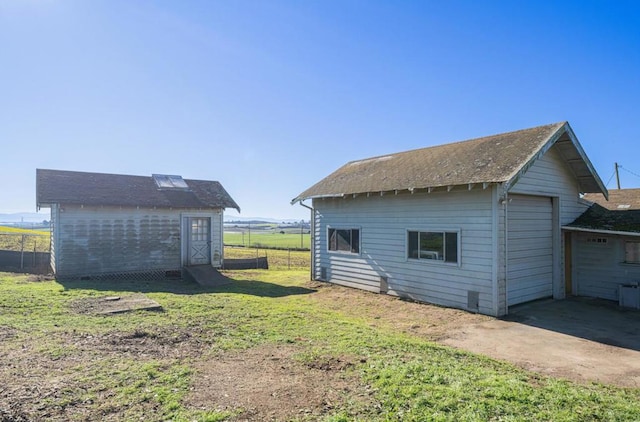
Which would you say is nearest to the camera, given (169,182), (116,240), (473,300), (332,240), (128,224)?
(473,300)

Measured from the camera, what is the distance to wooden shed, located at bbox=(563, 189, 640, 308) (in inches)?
427

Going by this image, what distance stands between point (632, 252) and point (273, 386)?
11.4m

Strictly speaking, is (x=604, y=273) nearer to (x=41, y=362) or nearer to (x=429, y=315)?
(x=429, y=315)

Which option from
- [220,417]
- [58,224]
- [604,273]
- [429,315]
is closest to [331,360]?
[220,417]

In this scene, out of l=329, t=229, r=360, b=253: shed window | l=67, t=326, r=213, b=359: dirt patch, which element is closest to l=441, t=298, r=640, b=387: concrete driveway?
l=67, t=326, r=213, b=359: dirt patch

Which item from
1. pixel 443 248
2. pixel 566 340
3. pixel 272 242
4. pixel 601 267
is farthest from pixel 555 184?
pixel 272 242

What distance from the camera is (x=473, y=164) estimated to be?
10.6m

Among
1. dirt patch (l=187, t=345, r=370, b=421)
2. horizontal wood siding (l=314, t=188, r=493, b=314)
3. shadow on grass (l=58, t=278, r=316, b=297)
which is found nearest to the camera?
dirt patch (l=187, t=345, r=370, b=421)

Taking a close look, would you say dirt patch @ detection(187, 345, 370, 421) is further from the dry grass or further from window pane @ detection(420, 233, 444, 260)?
the dry grass

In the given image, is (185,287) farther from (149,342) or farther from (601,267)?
(601,267)

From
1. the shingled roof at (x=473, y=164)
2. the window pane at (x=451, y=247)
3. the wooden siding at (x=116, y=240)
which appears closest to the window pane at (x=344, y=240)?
the shingled roof at (x=473, y=164)

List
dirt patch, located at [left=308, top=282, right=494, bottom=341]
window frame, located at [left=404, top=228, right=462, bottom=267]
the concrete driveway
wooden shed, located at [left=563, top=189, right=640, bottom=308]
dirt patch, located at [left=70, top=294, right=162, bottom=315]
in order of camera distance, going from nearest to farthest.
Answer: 1. the concrete driveway
2. dirt patch, located at [left=308, top=282, right=494, bottom=341]
3. dirt patch, located at [left=70, top=294, right=162, bottom=315]
4. window frame, located at [left=404, top=228, right=462, bottom=267]
5. wooden shed, located at [left=563, top=189, right=640, bottom=308]

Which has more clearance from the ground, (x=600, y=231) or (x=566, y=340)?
(x=600, y=231)

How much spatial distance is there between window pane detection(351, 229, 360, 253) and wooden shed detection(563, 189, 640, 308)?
6.32 meters
